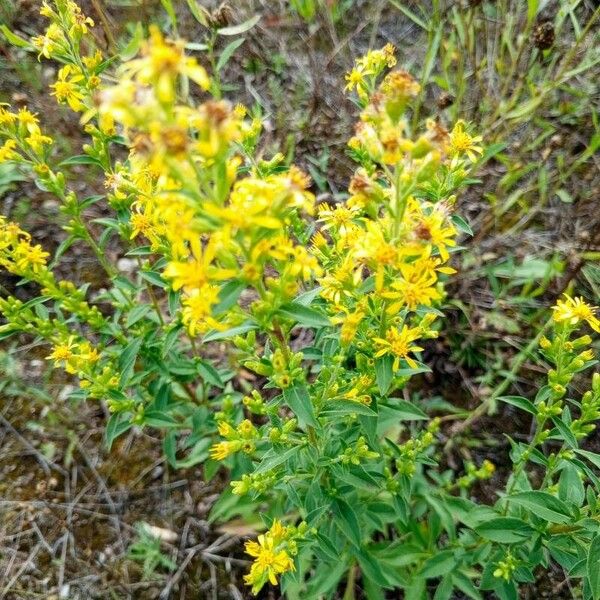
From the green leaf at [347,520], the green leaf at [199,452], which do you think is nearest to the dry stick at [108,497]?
the green leaf at [199,452]

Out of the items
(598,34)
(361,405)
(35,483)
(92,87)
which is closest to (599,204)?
(598,34)

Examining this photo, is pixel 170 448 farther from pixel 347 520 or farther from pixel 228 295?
pixel 228 295

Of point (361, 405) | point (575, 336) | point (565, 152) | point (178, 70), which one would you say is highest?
point (178, 70)

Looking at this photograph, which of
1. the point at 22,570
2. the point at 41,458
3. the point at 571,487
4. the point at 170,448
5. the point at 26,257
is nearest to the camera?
the point at 571,487

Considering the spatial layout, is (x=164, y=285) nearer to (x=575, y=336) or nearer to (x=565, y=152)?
(x=575, y=336)

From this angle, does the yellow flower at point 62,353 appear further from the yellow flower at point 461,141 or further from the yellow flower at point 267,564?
the yellow flower at point 461,141

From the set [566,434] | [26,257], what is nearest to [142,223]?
[26,257]

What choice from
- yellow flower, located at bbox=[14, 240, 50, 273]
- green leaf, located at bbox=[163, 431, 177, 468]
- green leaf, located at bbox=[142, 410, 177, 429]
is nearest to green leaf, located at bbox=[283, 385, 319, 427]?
green leaf, located at bbox=[142, 410, 177, 429]
